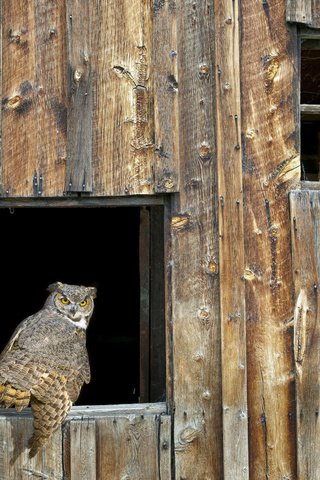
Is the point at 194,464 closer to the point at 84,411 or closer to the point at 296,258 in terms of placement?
the point at 84,411

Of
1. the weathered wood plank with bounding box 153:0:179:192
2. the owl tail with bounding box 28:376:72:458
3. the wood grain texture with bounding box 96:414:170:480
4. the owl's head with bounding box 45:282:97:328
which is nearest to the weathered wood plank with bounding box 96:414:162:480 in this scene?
the wood grain texture with bounding box 96:414:170:480

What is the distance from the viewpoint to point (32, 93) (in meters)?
4.04

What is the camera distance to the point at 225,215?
13.3 feet

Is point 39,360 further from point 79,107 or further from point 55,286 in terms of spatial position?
point 79,107

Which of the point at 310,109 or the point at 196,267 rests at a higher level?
the point at 310,109

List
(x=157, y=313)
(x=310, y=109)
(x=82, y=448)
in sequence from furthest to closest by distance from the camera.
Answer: (x=157, y=313)
(x=310, y=109)
(x=82, y=448)

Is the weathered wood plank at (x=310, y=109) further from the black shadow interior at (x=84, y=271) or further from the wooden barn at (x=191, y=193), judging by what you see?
the black shadow interior at (x=84, y=271)

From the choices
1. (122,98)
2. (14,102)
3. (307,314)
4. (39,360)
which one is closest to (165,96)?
(122,98)

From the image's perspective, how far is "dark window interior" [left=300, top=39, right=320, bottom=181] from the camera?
14.2 ft

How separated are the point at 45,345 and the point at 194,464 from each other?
102cm

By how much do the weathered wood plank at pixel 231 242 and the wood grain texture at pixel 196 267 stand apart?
0.15 feet

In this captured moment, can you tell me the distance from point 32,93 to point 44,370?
57.7 inches

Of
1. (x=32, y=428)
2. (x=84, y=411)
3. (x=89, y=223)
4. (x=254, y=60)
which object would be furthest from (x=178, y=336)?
(x=89, y=223)

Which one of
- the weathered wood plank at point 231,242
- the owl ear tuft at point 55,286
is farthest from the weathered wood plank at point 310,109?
the owl ear tuft at point 55,286
